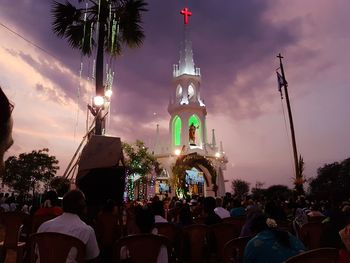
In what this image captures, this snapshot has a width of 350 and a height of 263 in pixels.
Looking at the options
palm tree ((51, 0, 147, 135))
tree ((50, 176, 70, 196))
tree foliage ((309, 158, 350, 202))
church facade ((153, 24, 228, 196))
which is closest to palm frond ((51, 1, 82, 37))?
palm tree ((51, 0, 147, 135))

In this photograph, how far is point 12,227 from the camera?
556cm

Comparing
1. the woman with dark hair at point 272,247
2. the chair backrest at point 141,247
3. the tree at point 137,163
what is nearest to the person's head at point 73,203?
the chair backrest at point 141,247

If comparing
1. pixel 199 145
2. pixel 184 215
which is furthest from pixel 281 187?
pixel 184 215

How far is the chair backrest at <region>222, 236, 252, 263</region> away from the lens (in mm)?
3457

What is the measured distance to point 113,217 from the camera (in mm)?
5816

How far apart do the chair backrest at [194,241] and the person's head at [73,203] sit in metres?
2.50

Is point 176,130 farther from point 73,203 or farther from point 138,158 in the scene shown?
point 73,203

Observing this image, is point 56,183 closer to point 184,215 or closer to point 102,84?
point 184,215

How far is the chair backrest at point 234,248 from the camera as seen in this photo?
346 centimetres

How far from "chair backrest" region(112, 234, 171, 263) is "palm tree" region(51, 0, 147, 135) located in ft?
33.2

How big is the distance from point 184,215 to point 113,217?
1.85 m

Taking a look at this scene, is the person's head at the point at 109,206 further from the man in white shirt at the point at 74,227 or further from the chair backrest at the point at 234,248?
the chair backrest at the point at 234,248

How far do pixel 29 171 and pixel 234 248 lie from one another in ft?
110

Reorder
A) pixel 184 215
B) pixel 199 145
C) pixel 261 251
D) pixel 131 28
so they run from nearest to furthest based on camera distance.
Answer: pixel 261 251
pixel 184 215
pixel 131 28
pixel 199 145
